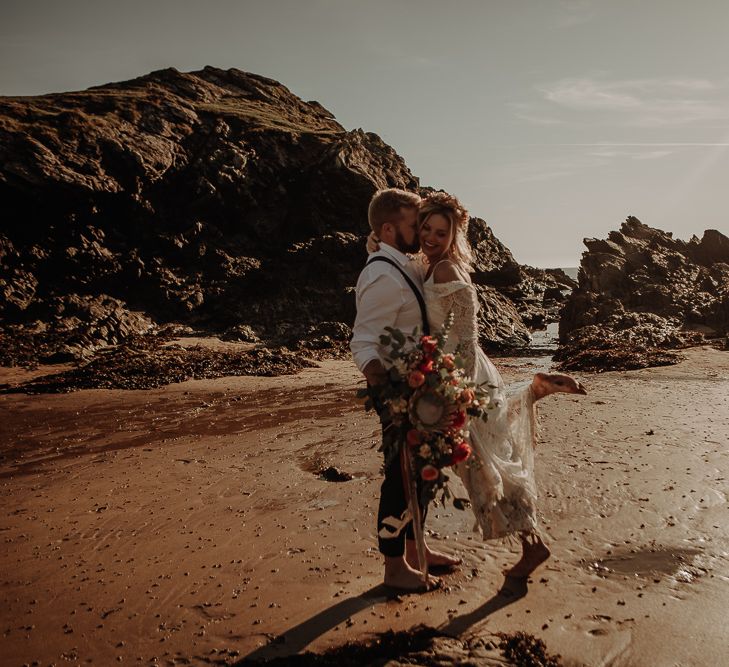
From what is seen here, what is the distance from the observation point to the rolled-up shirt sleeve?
11.5 feet

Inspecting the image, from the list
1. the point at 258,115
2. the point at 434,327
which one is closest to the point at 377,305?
the point at 434,327

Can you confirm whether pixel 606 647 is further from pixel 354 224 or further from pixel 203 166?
pixel 203 166

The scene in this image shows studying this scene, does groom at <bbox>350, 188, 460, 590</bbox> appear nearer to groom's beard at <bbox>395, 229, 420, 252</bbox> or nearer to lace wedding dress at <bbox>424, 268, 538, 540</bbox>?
groom's beard at <bbox>395, 229, 420, 252</bbox>

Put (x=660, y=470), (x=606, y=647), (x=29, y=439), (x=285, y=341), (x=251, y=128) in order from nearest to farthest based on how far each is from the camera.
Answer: (x=606, y=647) < (x=660, y=470) < (x=29, y=439) < (x=285, y=341) < (x=251, y=128)

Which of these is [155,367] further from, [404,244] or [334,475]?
[404,244]

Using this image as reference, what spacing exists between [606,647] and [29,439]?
25.2ft

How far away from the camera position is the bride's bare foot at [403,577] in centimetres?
370

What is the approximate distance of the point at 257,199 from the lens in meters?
31.4

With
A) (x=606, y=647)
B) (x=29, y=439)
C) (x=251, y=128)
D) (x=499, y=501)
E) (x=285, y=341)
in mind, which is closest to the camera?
(x=606, y=647)

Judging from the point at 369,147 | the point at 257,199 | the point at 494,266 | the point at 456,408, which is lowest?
the point at 456,408

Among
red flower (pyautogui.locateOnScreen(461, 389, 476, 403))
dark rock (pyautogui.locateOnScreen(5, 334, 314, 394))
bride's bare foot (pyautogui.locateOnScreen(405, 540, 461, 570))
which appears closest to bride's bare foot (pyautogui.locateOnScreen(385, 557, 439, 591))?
bride's bare foot (pyautogui.locateOnScreen(405, 540, 461, 570))

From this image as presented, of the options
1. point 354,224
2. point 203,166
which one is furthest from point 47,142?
point 354,224

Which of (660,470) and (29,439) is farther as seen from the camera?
(29,439)

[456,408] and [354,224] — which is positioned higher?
[354,224]
